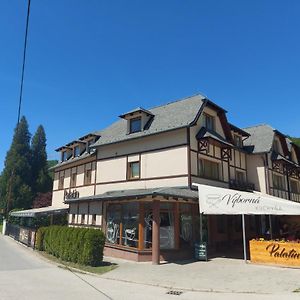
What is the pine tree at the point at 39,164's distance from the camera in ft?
193

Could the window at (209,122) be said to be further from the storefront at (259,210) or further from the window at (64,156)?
the window at (64,156)

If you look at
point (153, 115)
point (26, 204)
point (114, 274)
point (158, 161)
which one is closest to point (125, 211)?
point (158, 161)

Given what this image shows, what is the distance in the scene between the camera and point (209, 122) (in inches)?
903

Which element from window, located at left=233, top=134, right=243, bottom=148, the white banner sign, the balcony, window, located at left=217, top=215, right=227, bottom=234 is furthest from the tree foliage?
the white banner sign

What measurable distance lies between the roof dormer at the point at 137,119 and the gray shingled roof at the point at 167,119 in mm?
419

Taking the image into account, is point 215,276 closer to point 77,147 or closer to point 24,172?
point 77,147

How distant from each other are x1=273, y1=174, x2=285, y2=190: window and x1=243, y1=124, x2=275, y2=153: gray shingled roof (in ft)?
10.2

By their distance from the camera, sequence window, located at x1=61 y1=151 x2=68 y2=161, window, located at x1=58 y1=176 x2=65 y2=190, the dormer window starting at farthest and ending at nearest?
window, located at x1=61 y1=151 x2=68 y2=161 → window, located at x1=58 y1=176 x2=65 y2=190 → the dormer window

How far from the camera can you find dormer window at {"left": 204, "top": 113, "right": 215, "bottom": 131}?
2241 centimetres

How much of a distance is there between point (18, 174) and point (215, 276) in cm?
5242

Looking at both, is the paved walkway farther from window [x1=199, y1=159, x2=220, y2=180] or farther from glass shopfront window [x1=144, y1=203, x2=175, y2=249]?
window [x1=199, y1=159, x2=220, y2=180]

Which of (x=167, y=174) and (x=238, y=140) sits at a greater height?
(x=238, y=140)

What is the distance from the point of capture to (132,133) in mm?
23469

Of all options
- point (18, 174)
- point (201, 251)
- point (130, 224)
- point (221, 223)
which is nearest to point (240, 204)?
point (201, 251)
